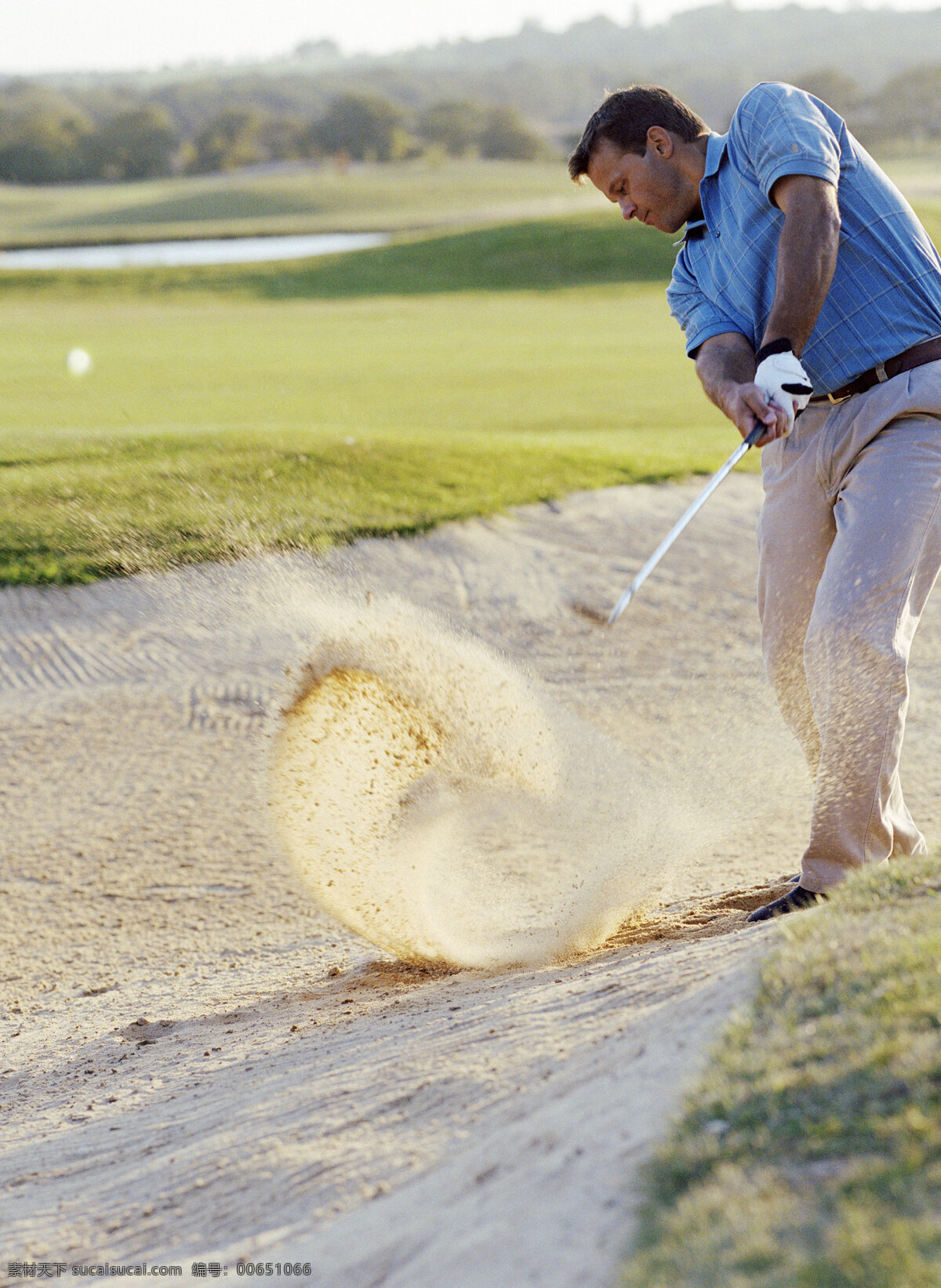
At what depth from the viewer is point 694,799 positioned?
5.25m

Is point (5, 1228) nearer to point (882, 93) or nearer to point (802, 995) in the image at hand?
point (802, 995)

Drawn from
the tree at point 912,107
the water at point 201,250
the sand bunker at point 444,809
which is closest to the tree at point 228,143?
the tree at point 912,107

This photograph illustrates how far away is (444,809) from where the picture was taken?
16.0 feet

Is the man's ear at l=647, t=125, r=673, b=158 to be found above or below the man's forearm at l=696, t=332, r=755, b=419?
above

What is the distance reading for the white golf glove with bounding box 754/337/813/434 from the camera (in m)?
3.02

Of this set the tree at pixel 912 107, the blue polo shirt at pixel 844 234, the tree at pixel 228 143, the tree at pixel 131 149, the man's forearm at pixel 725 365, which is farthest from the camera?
the tree at pixel 912 107

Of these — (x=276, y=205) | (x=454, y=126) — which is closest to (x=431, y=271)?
(x=276, y=205)

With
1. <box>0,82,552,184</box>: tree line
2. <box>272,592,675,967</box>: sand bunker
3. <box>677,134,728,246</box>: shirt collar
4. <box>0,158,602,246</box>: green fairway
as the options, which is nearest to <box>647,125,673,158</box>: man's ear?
<box>677,134,728,246</box>: shirt collar

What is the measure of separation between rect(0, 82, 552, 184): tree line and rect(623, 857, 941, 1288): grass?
8897cm

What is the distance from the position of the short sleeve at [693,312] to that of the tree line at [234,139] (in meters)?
86.9

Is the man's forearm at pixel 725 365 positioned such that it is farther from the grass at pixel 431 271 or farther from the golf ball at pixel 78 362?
the grass at pixel 431 271

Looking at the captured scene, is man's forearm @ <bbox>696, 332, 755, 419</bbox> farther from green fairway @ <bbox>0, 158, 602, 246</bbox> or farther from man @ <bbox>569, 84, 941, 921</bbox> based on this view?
green fairway @ <bbox>0, 158, 602, 246</bbox>

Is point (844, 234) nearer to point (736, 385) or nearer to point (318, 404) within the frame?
point (736, 385)

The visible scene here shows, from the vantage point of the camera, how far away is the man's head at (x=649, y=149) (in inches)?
135
